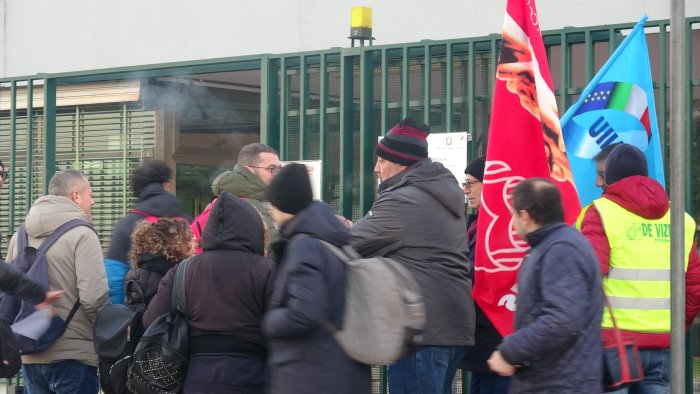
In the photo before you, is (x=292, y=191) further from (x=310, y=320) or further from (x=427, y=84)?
(x=427, y=84)

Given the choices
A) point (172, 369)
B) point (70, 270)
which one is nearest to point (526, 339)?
point (172, 369)

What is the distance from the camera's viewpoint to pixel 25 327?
642 cm

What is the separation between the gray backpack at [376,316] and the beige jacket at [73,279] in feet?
7.64

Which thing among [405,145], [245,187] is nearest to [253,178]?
[245,187]

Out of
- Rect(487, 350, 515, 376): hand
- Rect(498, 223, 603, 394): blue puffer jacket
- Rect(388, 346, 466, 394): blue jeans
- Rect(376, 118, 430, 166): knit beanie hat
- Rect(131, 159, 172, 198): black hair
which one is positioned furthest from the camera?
Rect(131, 159, 172, 198): black hair

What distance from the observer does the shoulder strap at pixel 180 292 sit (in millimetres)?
5383

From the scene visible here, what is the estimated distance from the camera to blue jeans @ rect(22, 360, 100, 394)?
663cm

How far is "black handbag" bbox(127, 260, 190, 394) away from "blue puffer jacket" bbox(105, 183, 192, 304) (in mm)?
1357

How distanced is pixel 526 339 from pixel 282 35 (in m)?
5.82

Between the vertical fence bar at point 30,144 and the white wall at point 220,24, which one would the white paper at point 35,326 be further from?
the white wall at point 220,24

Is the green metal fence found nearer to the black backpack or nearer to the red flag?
the red flag

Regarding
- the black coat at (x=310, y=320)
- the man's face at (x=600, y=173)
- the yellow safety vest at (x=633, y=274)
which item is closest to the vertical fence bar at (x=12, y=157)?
the man's face at (x=600, y=173)

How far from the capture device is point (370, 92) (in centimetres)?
821

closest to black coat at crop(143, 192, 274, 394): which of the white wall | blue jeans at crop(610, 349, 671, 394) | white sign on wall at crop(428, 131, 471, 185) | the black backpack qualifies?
the black backpack
